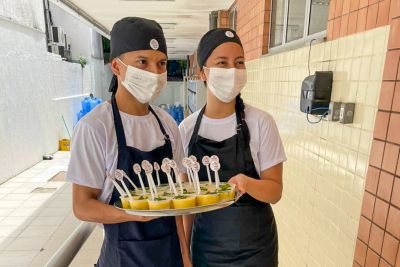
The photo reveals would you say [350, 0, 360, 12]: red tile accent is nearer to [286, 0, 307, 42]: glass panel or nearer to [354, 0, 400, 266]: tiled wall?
[354, 0, 400, 266]: tiled wall

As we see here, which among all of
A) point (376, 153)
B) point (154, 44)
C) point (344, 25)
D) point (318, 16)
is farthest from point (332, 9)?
point (154, 44)

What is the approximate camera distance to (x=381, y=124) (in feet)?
3.93

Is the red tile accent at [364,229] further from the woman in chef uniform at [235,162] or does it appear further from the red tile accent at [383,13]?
the red tile accent at [383,13]

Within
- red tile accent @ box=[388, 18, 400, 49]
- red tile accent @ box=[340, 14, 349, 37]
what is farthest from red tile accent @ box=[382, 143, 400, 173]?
red tile accent @ box=[340, 14, 349, 37]

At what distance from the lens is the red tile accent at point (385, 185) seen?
114cm

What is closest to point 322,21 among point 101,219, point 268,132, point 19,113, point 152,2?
point 268,132

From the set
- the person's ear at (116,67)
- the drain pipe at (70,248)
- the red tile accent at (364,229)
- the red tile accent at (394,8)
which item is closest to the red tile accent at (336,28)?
the red tile accent at (394,8)

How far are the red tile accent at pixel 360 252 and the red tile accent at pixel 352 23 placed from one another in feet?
3.41

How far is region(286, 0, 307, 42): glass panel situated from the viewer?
241cm

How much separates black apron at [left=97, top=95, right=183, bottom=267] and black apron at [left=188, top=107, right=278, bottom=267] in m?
0.27

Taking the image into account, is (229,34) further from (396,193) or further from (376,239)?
(376,239)

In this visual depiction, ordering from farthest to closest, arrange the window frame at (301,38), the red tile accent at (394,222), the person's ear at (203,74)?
the window frame at (301,38) < the person's ear at (203,74) < the red tile accent at (394,222)

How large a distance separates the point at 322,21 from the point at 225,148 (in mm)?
1301

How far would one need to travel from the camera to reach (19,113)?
19.2ft
